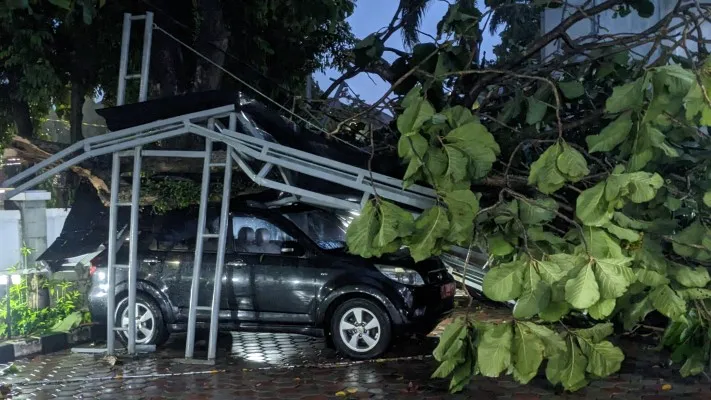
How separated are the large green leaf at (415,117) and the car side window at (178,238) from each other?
475cm

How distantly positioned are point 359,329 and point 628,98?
4752 millimetres

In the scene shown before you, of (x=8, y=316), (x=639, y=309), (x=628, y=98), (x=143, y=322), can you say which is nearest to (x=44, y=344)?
(x=8, y=316)

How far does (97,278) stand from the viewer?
32.2 ft

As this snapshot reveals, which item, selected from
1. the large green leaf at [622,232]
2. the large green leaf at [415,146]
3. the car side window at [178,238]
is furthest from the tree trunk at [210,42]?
the large green leaf at [622,232]

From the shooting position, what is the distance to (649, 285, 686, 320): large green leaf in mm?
5820

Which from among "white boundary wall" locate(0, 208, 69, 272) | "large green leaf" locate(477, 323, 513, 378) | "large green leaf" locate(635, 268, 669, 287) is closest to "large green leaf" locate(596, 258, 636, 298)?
"large green leaf" locate(635, 268, 669, 287)

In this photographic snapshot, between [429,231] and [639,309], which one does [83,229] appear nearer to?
[429,231]

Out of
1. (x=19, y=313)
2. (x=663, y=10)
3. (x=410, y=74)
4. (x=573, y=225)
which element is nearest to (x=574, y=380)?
(x=573, y=225)

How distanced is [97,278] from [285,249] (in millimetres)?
2349

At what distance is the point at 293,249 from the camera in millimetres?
9414

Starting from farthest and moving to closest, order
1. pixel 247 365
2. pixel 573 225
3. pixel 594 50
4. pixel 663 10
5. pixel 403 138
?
pixel 663 10, pixel 247 365, pixel 594 50, pixel 573 225, pixel 403 138

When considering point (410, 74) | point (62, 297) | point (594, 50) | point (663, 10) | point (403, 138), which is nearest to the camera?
point (403, 138)

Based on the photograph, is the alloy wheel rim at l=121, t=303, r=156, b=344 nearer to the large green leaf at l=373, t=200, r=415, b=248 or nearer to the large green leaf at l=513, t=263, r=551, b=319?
→ the large green leaf at l=373, t=200, r=415, b=248

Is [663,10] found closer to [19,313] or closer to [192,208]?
[192,208]
